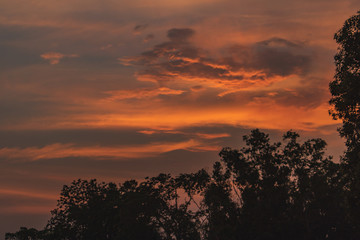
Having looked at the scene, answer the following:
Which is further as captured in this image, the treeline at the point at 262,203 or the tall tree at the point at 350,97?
the treeline at the point at 262,203

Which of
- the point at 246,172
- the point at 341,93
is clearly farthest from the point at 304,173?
the point at 341,93

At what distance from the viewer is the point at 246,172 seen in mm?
61656

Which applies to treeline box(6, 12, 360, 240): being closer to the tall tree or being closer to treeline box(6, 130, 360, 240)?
treeline box(6, 130, 360, 240)

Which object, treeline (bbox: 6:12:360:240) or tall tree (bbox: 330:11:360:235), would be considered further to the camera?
treeline (bbox: 6:12:360:240)

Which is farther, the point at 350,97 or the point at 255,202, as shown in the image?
the point at 255,202

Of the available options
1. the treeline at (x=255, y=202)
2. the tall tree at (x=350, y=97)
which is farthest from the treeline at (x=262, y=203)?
the tall tree at (x=350, y=97)

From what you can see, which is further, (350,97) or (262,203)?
(262,203)

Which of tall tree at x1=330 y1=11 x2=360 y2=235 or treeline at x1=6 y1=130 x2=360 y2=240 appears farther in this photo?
treeline at x1=6 y1=130 x2=360 y2=240

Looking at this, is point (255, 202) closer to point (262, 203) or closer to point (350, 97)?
point (262, 203)

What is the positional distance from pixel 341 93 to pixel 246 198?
33.9 meters

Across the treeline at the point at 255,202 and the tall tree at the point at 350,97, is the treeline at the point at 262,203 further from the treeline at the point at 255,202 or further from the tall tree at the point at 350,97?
the tall tree at the point at 350,97

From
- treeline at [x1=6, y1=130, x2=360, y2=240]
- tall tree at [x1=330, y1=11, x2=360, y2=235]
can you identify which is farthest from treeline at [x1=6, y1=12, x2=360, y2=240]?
tall tree at [x1=330, y1=11, x2=360, y2=235]

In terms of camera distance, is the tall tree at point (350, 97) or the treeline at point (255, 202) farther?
the treeline at point (255, 202)

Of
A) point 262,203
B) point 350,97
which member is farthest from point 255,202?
point 350,97
